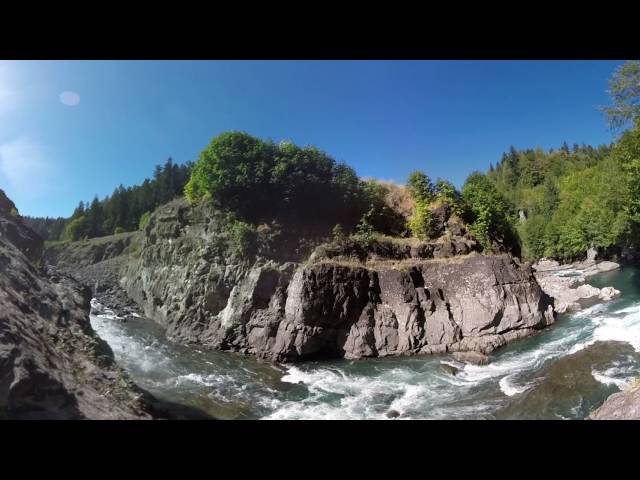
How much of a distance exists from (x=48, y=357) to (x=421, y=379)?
11.9 meters

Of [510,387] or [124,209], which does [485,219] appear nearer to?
[510,387]

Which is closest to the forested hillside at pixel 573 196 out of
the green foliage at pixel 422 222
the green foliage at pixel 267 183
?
the green foliage at pixel 422 222

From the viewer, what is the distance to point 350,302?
59.2 ft

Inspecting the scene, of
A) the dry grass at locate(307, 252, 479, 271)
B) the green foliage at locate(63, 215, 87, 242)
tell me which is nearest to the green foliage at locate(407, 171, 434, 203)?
the dry grass at locate(307, 252, 479, 271)

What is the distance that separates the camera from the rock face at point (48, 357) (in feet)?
16.1

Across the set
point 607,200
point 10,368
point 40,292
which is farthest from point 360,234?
point 607,200

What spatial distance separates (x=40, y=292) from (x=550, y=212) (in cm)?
6572

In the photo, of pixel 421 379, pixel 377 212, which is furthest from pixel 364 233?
pixel 421 379

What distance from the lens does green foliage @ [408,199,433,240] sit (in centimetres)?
2255

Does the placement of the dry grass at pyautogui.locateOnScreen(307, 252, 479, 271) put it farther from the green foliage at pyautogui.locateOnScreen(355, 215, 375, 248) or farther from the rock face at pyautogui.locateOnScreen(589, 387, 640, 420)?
the rock face at pyautogui.locateOnScreen(589, 387, 640, 420)

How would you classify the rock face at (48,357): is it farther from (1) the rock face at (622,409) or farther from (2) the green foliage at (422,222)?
(2) the green foliage at (422,222)

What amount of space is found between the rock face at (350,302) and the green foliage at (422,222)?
4.97ft

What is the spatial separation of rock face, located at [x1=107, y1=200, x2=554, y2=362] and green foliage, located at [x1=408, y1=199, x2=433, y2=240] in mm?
1516
